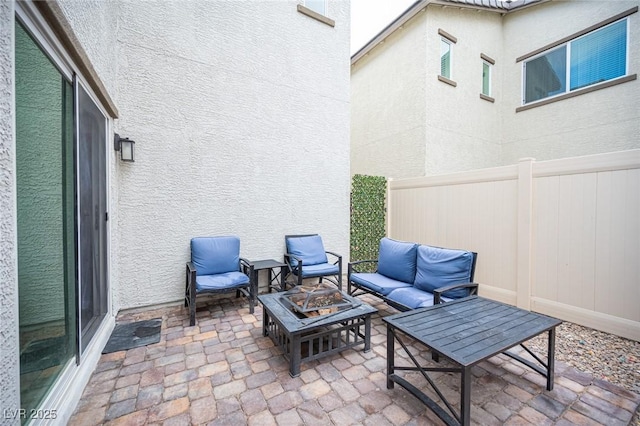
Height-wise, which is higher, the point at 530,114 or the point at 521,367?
the point at 530,114

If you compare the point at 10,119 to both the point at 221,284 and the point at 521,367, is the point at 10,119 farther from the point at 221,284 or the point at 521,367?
the point at 521,367

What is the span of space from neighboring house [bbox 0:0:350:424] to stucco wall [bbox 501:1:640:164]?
503 centimetres

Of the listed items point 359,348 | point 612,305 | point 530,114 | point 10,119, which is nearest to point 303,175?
point 359,348

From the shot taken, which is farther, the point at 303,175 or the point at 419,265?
the point at 303,175

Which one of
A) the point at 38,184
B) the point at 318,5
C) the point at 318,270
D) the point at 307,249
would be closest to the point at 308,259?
the point at 307,249

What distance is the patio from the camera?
1.93m

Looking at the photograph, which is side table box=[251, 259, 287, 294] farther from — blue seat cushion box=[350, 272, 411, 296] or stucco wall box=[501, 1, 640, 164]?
stucco wall box=[501, 1, 640, 164]

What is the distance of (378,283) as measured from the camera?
3.67m

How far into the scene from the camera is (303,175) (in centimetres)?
518

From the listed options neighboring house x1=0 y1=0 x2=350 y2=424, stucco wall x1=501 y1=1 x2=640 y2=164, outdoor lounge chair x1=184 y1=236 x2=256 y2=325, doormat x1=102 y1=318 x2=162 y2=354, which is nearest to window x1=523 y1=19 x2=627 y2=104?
stucco wall x1=501 y1=1 x2=640 y2=164

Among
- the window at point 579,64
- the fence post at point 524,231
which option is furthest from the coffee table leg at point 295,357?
the window at point 579,64

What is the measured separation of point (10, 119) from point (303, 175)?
4011 millimetres

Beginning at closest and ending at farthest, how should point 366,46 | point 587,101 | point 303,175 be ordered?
point 303,175 < point 587,101 < point 366,46

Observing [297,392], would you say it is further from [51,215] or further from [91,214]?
[91,214]
